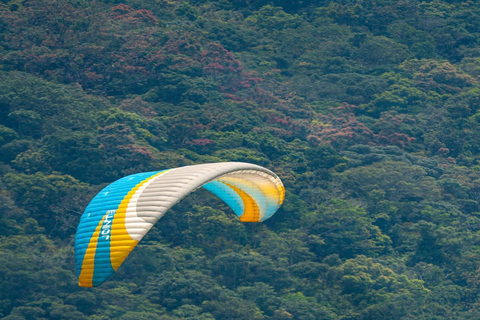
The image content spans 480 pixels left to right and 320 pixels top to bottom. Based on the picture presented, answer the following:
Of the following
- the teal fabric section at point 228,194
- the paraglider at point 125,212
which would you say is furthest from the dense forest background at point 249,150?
the paraglider at point 125,212

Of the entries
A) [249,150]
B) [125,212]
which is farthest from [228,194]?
[249,150]

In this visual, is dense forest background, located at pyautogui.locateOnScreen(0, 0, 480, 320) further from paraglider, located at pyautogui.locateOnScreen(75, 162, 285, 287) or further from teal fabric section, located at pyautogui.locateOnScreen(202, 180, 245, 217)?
paraglider, located at pyautogui.locateOnScreen(75, 162, 285, 287)

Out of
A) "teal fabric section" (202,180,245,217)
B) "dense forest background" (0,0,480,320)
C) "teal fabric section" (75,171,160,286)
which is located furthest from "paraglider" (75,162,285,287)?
"dense forest background" (0,0,480,320)

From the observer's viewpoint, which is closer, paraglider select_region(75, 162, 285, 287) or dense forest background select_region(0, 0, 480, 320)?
paraglider select_region(75, 162, 285, 287)

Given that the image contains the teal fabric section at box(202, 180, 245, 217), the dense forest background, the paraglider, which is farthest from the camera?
the dense forest background

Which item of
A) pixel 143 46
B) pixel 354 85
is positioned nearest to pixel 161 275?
pixel 143 46

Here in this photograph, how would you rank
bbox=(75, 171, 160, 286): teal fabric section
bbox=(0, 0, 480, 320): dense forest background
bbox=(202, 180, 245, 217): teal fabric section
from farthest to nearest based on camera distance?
bbox=(0, 0, 480, 320): dense forest background, bbox=(202, 180, 245, 217): teal fabric section, bbox=(75, 171, 160, 286): teal fabric section

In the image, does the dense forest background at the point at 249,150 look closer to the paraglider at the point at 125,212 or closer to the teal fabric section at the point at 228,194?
the teal fabric section at the point at 228,194

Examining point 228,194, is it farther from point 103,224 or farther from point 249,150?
point 249,150

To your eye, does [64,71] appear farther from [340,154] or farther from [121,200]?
[121,200]
